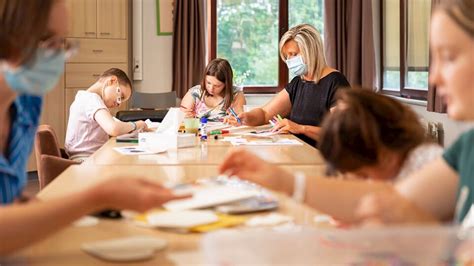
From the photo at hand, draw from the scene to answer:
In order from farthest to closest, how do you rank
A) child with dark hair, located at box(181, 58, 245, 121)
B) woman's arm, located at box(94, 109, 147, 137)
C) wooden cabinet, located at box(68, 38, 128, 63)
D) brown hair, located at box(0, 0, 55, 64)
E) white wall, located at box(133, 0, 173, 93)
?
white wall, located at box(133, 0, 173, 93), wooden cabinet, located at box(68, 38, 128, 63), child with dark hair, located at box(181, 58, 245, 121), woman's arm, located at box(94, 109, 147, 137), brown hair, located at box(0, 0, 55, 64)

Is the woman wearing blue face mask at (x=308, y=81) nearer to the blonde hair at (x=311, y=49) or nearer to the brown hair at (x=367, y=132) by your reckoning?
the blonde hair at (x=311, y=49)

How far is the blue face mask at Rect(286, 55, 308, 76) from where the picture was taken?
3814 mm

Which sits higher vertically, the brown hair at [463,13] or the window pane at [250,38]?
the window pane at [250,38]

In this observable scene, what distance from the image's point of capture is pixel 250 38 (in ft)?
21.2

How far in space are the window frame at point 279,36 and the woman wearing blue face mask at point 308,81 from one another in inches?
94.9

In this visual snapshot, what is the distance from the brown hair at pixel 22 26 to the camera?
1.18 m

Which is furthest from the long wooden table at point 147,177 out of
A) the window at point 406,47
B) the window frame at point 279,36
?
the window frame at point 279,36

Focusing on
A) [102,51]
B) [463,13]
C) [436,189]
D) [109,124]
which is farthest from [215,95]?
[463,13]

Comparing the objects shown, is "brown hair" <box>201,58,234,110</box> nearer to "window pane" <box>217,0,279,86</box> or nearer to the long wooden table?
the long wooden table

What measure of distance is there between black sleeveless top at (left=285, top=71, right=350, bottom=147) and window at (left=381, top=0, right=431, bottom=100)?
1.43 m

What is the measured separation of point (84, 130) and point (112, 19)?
2.54 meters

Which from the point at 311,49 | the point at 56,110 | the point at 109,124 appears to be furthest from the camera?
the point at 56,110

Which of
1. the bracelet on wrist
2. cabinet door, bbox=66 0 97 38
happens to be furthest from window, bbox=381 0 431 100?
the bracelet on wrist

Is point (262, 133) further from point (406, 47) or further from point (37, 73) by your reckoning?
point (37, 73)
